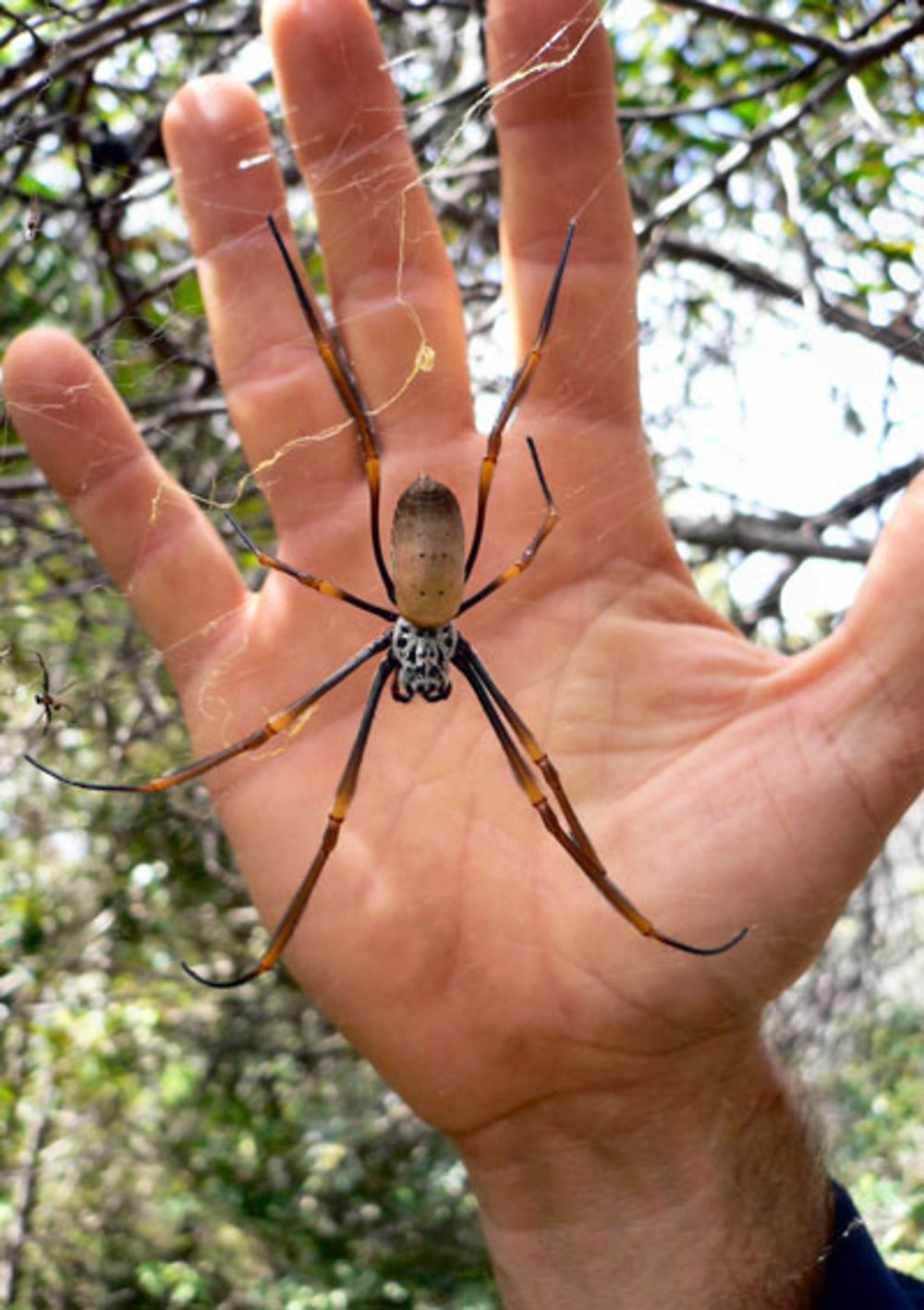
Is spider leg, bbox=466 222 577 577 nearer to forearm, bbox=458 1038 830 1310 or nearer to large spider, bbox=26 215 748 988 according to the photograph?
large spider, bbox=26 215 748 988

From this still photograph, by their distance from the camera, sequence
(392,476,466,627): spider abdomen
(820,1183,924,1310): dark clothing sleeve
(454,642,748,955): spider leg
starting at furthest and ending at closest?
(820,1183,924,1310): dark clothing sleeve, (454,642,748,955): spider leg, (392,476,466,627): spider abdomen

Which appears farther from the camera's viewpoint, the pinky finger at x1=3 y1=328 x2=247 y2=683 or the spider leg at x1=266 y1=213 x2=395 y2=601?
the pinky finger at x1=3 y1=328 x2=247 y2=683

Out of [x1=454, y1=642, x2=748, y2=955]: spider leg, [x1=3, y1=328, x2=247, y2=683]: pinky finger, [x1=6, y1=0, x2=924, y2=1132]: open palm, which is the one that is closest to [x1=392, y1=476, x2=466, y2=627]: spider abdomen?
[x1=454, y1=642, x2=748, y2=955]: spider leg

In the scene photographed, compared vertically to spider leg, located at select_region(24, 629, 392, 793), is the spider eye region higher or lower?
lower

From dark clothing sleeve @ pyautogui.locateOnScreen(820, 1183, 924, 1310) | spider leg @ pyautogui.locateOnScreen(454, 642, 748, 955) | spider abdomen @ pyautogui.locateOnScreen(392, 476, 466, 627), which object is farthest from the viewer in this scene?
dark clothing sleeve @ pyautogui.locateOnScreen(820, 1183, 924, 1310)

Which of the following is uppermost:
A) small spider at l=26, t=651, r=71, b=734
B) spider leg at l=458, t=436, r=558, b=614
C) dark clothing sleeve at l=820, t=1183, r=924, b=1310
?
small spider at l=26, t=651, r=71, b=734

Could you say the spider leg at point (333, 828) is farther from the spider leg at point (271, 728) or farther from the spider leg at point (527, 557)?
the spider leg at point (527, 557)

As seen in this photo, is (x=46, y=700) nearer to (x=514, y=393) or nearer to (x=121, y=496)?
(x=121, y=496)
